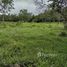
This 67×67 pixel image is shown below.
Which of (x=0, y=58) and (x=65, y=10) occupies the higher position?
(x=65, y=10)

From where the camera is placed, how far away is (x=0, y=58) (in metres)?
12.3

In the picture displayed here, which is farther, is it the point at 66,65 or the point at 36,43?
the point at 36,43

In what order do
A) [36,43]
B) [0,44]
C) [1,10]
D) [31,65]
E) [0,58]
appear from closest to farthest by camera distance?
[31,65]
[0,58]
[0,44]
[36,43]
[1,10]

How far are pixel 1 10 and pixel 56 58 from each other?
4855 cm

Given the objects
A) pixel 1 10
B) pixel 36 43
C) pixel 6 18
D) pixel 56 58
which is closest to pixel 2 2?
pixel 1 10

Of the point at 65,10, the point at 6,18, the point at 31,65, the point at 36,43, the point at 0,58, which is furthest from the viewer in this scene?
the point at 6,18

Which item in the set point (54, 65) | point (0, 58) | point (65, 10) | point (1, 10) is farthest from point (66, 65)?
point (1, 10)

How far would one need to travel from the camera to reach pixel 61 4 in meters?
23.5

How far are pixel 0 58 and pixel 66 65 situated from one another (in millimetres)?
3151

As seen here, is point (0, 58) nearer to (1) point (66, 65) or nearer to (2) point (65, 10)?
(1) point (66, 65)

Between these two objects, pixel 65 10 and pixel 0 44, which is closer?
pixel 0 44

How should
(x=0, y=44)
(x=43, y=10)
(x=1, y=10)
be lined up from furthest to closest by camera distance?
(x=1, y=10) < (x=43, y=10) < (x=0, y=44)

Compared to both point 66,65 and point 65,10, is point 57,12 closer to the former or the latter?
point 65,10

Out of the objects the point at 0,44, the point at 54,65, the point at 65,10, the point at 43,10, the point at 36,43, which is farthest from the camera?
the point at 43,10
